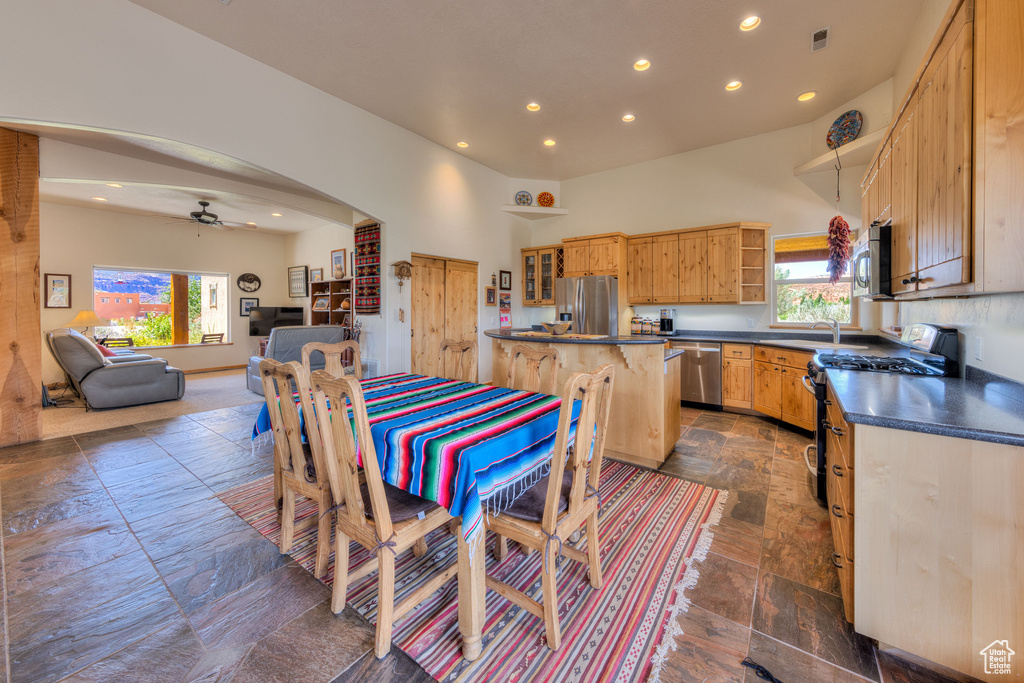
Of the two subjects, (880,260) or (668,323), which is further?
(668,323)

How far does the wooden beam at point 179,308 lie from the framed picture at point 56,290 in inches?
59.0

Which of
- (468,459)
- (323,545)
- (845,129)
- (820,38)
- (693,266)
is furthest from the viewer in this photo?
(693,266)

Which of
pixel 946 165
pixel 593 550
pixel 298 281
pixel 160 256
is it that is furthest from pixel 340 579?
pixel 160 256

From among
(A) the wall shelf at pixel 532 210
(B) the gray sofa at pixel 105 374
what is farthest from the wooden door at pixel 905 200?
(B) the gray sofa at pixel 105 374

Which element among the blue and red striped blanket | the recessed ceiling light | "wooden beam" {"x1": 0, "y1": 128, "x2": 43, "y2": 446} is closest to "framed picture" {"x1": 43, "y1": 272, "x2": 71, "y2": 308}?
"wooden beam" {"x1": 0, "y1": 128, "x2": 43, "y2": 446}

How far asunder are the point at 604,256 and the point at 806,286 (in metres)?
2.55

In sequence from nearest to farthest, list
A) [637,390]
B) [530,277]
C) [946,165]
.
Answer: [946,165] → [637,390] → [530,277]

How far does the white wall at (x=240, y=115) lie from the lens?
104 inches

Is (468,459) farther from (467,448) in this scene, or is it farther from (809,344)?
(809,344)

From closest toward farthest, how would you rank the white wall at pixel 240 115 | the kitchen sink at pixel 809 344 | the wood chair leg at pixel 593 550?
the wood chair leg at pixel 593 550 < the white wall at pixel 240 115 < the kitchen sink at pixel 809 344

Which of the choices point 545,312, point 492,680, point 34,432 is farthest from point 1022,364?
point 34,432

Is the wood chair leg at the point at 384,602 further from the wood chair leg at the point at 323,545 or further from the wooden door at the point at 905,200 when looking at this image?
the wooden door at the point at 905,200

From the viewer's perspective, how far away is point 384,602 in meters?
1.40

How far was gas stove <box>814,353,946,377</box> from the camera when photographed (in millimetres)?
2045
